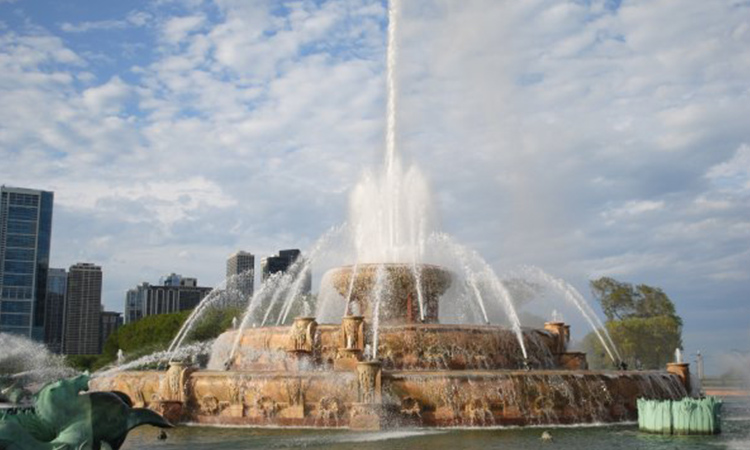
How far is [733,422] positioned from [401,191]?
1818 centimetres

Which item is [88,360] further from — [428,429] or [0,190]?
[0,190]

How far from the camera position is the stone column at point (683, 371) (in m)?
27.1

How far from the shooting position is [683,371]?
90.0ft

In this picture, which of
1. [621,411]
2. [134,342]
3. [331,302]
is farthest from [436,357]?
[134,342]

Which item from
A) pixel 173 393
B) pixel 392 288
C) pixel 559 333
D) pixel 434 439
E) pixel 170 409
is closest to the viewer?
pixel 434 439

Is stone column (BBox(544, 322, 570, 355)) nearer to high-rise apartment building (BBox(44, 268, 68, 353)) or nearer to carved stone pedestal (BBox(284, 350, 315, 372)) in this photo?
carved stone pedestal (BBox(284, 350, 315, 372))

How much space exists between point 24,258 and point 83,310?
1128 inches

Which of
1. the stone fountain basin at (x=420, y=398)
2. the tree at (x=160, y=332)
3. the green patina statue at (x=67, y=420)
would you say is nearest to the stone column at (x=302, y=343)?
the stone fountain basin at (x=420, y=398)

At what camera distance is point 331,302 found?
37.2 m

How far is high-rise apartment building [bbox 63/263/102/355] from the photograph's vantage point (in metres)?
180

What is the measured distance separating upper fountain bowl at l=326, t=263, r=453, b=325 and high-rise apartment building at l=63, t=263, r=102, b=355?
527ft

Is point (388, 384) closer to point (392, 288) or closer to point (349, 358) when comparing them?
point (349, 358)

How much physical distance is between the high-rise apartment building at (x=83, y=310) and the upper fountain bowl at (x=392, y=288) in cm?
16056

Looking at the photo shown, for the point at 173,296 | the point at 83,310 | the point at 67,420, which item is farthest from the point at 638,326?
the point at 83,310
